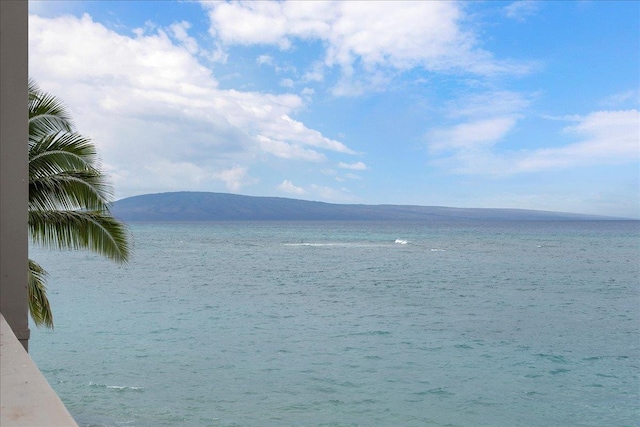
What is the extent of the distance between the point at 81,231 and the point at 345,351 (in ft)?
32.8

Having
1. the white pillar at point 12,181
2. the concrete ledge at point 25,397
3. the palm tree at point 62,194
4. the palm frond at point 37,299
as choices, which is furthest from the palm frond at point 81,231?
the concrete ledge at point 25,397

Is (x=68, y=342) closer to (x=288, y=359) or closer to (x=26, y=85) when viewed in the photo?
(x=288, y=359)

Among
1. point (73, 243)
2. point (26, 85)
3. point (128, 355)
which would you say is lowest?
point (128, 355)

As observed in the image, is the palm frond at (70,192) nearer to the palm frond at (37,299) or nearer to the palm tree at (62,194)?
the palm tree at (62,194)

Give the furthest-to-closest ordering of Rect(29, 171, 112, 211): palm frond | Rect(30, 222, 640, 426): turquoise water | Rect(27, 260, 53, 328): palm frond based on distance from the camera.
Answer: Rect(30, 222, 640, 426): turquoise water → Rect(27, 260, 53, 328): palm frond → Rect(29, 171, 112, 211): palm frond

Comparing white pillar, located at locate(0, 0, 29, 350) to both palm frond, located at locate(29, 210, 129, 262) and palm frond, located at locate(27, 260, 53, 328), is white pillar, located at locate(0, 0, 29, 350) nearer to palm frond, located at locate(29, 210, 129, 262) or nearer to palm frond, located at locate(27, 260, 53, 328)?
palm frond, located at locate(29, 210, 129, 262)

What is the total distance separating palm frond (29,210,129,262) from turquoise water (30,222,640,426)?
4.17m

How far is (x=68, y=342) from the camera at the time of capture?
1723 centimetres

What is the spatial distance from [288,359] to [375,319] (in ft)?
21.9

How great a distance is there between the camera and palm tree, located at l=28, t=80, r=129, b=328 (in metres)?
7.33

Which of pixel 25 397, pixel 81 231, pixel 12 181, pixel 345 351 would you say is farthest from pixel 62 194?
pixel 345 351

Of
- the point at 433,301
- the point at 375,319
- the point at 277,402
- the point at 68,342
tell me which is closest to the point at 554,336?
the point at 375,319

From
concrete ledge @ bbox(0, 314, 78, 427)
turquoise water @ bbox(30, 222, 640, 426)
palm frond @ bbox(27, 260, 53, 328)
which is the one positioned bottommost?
turquoise water @ bbox(30, 222, 640, 426)

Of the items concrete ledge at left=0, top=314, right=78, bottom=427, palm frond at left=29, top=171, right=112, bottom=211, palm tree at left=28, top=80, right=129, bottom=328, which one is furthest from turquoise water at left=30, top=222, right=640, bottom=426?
concrete ledge at left=0, top=314, right=78, bottom=427
